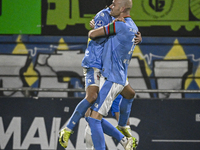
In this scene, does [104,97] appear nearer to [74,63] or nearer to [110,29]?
[110,29]

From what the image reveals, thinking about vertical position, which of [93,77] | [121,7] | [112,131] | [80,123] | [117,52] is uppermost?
[121,7]

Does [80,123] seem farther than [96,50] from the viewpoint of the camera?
Yes

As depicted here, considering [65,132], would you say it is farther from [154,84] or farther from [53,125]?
[154,84]

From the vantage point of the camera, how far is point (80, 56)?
7.66 metres

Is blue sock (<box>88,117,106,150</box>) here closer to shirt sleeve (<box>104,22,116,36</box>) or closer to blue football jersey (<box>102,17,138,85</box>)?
blue football jersey (<box>102,17,138,85</box>)

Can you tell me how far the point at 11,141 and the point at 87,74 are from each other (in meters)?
2.06

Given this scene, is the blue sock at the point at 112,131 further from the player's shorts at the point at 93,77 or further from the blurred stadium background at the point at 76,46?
the blurred stadium background at the point at 76,46

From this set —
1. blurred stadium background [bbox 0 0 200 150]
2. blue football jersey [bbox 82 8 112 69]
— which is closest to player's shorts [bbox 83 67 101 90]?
blue football jersey [bbox 82 8 112 69]

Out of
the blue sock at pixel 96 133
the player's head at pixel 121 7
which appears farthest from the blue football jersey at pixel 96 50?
the blue sock at pixel 96 133

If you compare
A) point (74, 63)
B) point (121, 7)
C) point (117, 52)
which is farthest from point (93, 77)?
point (74, 63)

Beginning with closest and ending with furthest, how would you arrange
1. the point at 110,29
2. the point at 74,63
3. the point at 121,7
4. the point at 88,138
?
the point at 110,29 < the point at 121,7 < the point at 88,138 < the point at 74,63

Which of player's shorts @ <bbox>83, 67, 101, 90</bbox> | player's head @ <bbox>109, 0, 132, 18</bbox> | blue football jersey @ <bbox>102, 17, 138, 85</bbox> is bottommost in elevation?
player's shorts @ <bbox>83, 67, 101, 90</bbox>

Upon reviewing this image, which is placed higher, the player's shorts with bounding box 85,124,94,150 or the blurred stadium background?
the blurred stadium background

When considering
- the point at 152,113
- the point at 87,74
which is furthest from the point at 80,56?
the point at 87,74
